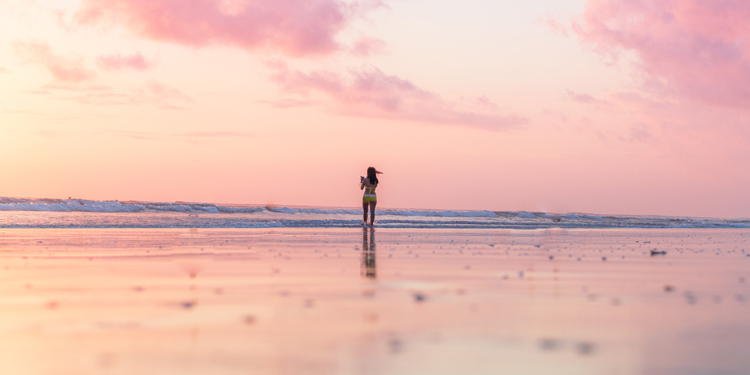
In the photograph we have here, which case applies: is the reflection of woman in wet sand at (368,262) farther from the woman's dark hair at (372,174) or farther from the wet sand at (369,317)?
the woman's dark hair at (372,174)

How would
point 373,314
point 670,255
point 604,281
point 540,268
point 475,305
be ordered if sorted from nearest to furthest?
point 373,314 → point 475,305 → point 604,281 → point 540,268 → point 670,255

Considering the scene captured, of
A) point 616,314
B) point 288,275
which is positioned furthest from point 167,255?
point 616,314

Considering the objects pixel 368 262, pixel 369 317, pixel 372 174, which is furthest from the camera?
pixel 372 174

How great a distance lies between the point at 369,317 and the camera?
4.37 m

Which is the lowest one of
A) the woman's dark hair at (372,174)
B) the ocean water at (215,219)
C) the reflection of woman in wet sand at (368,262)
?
the reflection of woman in wet sand at (368,262)

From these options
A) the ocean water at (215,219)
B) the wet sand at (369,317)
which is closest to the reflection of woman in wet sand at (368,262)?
the wet sand at (369,317)

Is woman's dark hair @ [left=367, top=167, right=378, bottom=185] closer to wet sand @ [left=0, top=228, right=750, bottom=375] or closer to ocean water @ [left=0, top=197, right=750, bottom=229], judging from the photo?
ocean water @ [left=0, top=197, right=750, bottom=229]

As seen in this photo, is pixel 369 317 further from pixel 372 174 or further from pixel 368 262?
pixel 372 174

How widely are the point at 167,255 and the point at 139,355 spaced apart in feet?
20.7

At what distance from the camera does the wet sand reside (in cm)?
315

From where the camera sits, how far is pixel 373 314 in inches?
177

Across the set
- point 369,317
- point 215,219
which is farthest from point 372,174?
point 369,317

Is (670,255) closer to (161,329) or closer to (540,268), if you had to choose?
(540,268)

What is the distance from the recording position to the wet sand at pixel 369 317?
3150mm
